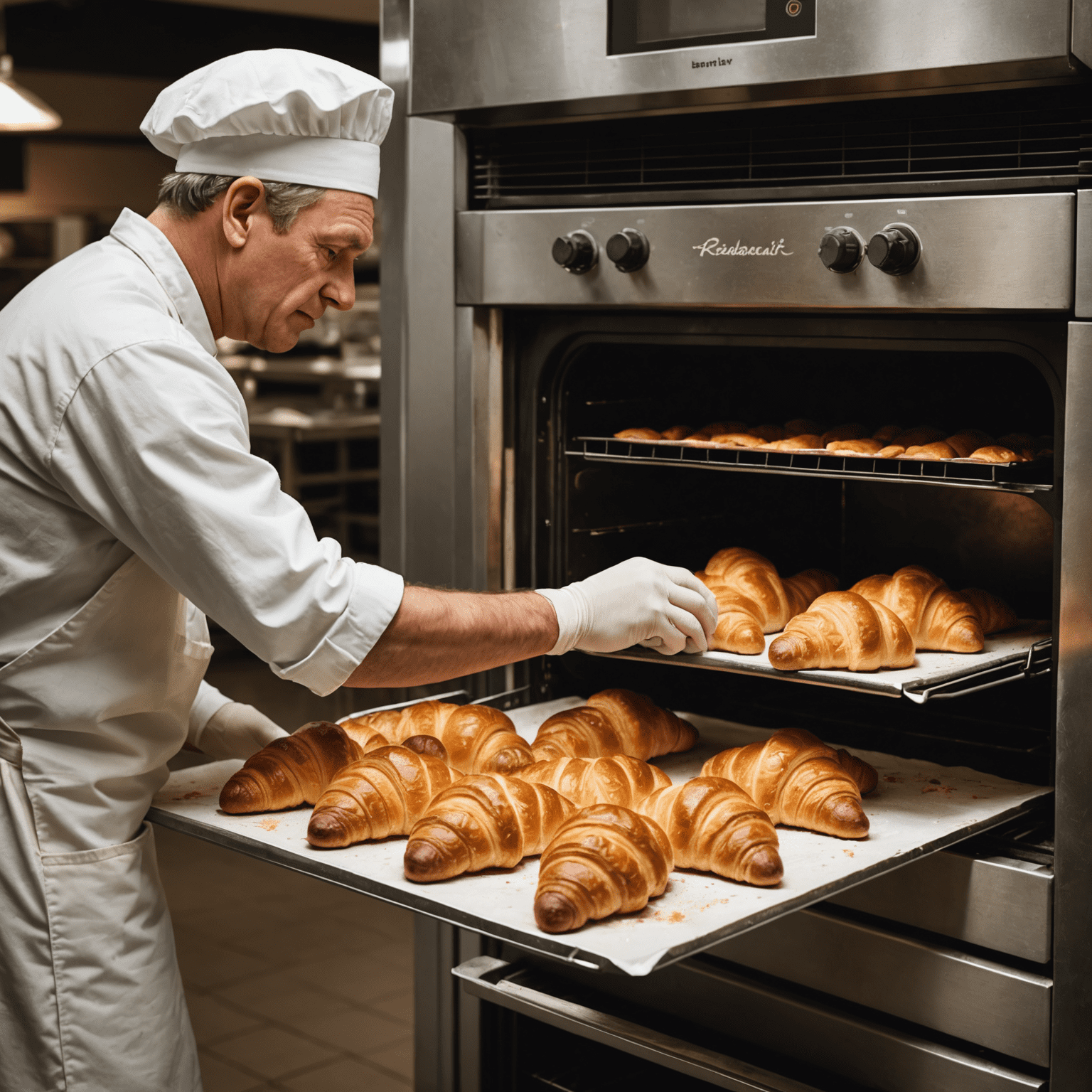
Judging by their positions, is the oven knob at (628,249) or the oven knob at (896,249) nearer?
the oven knob at (896,249)

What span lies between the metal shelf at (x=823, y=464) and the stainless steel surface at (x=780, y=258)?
201mm

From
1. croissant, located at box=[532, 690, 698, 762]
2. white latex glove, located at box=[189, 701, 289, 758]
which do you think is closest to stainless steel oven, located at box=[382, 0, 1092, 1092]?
croissant, located at box=[532, 690, 698, 762]

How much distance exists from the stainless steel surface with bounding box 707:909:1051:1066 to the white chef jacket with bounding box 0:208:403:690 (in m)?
0.73

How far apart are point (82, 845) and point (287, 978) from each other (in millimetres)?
2181

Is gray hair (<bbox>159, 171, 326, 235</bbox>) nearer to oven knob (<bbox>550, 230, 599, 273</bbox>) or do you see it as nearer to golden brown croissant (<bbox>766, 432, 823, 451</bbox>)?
oven knob (<bbox>550, 230, 599, 273</bbox>)

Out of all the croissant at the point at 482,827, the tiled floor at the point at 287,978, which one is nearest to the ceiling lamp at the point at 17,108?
the tiled floor at the point at 287,978

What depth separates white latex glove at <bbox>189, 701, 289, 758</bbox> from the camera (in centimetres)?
199

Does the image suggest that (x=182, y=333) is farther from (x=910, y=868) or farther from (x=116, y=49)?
(x=116, y=49)

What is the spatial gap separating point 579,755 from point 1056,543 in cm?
67

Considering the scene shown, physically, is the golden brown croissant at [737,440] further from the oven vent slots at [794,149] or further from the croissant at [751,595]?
the oven vent slots at [794,149]

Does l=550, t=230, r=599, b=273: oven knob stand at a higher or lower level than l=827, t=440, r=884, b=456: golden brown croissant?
higher

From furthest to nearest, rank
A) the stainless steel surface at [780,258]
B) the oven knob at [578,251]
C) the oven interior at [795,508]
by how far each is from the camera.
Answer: the oven interior at [795,508] < the oven knob at [578,251] < the stainless steel surface at [780,258]

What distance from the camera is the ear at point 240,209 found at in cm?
166

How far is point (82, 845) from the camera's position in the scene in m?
1.66
